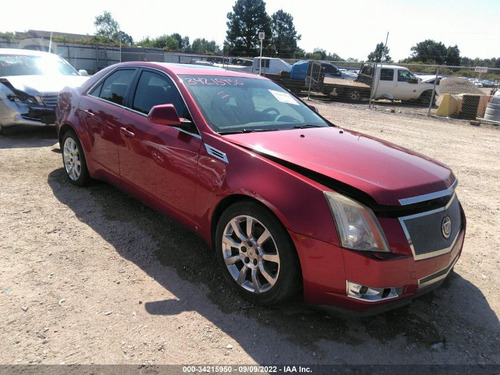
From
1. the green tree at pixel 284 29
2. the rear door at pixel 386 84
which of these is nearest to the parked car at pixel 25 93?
the rear door at pixel 386 84

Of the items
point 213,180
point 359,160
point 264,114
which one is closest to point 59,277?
point 213,180

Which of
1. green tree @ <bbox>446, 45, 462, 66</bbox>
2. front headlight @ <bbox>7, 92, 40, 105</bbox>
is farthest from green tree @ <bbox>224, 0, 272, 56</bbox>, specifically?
front headlight @ <bbox>7, 92, 40, 105</bbox>

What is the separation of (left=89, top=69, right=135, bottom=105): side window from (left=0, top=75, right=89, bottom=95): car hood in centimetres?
318

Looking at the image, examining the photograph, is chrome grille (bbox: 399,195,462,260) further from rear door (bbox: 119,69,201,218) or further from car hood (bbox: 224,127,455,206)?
rear door (bbox: 119,69,201,218)

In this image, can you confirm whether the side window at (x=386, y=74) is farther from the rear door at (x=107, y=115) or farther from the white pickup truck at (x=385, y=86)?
the rear door at (x=107, y=115)

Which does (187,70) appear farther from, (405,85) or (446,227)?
(405,85)

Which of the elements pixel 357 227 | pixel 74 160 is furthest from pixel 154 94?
pixel 357 227

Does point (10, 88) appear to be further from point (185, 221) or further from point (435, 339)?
point (435, 339)

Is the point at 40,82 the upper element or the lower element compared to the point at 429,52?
lower

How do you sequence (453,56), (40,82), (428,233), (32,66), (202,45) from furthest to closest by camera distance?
(202,45)
(453,56)
(32,66)
(40,82)
(428,233)

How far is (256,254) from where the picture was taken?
2.67m

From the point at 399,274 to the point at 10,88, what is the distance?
25.6 ft

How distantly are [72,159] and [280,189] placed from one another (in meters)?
3.45

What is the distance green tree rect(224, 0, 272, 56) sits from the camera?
7288cm
